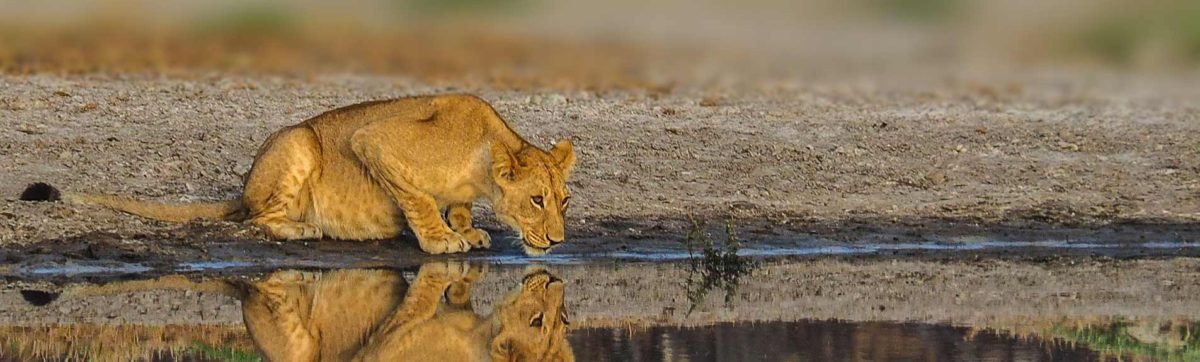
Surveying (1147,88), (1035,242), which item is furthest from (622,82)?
(1035,242)

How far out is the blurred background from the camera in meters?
15.8

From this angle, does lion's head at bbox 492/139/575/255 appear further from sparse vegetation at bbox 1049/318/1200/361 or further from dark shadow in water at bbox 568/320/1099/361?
sparse vegetation at bbox 1049/318/1200/361

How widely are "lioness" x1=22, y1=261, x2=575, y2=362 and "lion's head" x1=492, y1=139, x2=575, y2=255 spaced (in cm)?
21

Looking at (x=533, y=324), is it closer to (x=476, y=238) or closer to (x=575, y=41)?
(x=476, y=238)

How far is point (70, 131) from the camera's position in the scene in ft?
49.2

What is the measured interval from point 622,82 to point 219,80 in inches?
122

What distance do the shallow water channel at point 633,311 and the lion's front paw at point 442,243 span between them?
0.14 metres

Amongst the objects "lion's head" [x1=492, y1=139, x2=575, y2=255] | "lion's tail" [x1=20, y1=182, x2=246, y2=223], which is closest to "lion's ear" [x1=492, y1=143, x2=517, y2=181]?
"lion's head" [x1=492, y1=139, x2=575, y2=255]

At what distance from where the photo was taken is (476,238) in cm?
1213

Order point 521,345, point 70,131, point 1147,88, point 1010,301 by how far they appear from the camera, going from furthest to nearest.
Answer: point 1147,88 < point 70,131 < point 1010,301 < point 521,345

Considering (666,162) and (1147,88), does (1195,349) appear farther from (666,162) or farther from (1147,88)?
(1147,88)

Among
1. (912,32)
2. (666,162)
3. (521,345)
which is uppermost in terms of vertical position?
(912,32)

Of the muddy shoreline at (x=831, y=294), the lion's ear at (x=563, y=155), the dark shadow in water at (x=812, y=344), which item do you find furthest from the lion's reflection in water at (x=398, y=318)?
the lion's ear at (x=563, y=155)

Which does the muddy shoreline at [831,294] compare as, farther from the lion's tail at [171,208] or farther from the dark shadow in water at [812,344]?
the lion's tail at [171,208]
